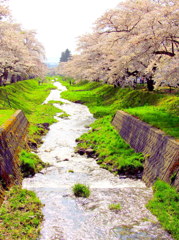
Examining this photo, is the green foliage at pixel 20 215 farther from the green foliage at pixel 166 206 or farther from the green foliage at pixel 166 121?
the green foliage at pixel 166 121

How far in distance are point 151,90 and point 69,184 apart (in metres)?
22.2

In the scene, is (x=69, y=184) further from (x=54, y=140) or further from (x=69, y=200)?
(x=54, y=140)

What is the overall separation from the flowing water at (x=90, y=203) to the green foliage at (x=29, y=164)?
0.41 m

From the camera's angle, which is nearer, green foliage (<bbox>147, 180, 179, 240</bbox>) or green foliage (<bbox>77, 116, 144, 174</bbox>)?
green foliage (<bbox>147, 180, 179, 240</bbox>)

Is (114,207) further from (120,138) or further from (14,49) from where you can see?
(14,49)

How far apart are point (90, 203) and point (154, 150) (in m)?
5.15

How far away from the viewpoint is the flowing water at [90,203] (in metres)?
8.84

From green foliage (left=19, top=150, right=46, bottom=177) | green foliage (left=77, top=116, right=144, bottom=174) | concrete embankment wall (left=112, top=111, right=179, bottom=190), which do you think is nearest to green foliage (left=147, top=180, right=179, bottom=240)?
concrete embankment wall (left=112, top=111, right=179, bottom=190)

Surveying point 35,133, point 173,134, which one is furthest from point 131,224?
point 35,133

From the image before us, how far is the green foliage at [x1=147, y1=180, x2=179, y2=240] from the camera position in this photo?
348 inches

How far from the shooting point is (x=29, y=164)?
14453mm

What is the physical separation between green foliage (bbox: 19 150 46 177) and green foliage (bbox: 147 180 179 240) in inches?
280

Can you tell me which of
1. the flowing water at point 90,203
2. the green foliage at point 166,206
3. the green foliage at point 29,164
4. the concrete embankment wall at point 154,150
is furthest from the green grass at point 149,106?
the green foliage at point 29,164

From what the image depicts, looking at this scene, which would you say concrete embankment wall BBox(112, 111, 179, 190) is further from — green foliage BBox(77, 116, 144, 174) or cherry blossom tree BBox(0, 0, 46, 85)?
cherry blossom tree BBox(0, 0, 46, 85)
